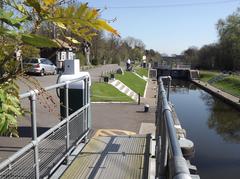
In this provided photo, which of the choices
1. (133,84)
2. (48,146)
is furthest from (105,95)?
(48,146)

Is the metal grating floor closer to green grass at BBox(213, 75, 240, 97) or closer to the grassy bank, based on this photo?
the grassy bank

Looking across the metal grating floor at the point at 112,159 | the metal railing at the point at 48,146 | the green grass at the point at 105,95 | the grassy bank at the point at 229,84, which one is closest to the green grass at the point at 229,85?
the grassy bank at the point at 229,84

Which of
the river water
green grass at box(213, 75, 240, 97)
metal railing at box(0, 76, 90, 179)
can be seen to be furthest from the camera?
green grass at box(213, 75, 240, 97)

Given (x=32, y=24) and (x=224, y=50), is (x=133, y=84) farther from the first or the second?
(x=224, y=50)

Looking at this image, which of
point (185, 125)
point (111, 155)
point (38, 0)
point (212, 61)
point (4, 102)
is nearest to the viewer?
point (38, 0)

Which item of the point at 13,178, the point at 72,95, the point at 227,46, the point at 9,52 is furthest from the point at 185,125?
the point at 227,46

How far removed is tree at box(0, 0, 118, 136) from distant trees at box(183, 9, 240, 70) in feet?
184

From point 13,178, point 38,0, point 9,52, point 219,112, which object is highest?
point 38,0

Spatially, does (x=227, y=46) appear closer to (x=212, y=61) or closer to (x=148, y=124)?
(x=212, y=61)

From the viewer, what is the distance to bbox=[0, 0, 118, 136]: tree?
907mm

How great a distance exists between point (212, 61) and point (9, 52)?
7415 cm

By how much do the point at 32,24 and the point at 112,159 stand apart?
5.30 metres

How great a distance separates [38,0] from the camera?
0.96 meters

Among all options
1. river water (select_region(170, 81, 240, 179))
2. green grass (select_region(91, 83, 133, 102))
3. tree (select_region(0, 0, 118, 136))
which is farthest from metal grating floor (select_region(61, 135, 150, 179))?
green grass (select_region(91, 83, 133, 102))
